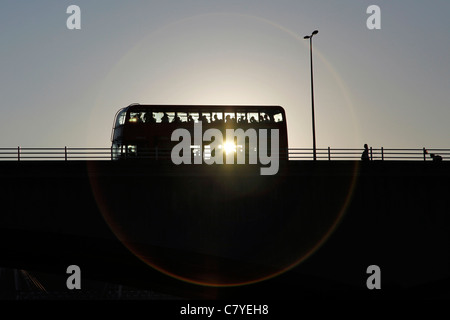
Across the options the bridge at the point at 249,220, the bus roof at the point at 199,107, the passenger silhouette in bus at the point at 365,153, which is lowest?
the bridge at the point at 249,220

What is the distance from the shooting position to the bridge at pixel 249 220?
33.6 meters

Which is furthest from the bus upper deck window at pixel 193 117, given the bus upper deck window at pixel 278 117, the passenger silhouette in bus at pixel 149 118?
the bus upper deck window at pixel 278 117

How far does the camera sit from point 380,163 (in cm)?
3656

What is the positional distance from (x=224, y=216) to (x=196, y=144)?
1106 cm

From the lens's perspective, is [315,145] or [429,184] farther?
[315,145]

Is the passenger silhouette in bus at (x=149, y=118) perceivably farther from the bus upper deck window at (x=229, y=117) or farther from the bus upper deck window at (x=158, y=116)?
the bus upper deck window at (x=229, y=117)

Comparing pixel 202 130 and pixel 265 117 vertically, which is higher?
pixel 265 117

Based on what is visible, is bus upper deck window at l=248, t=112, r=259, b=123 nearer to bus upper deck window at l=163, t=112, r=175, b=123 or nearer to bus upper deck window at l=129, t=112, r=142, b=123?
bus upper deck window at l=163, t=112, r=175, b=123

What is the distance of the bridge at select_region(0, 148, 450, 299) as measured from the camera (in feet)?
110

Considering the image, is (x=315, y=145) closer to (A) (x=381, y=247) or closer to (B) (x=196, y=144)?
(B) (x=196, y=144)

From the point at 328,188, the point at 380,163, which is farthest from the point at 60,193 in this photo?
the point at 380,163

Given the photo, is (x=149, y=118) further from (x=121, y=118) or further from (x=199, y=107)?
(x=199, y=107)

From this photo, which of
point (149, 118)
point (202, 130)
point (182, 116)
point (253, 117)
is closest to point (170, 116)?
point (182, 116)

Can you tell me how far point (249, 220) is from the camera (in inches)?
1396
